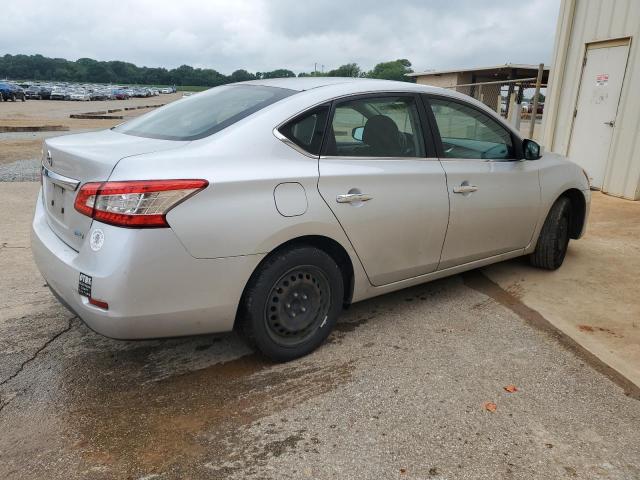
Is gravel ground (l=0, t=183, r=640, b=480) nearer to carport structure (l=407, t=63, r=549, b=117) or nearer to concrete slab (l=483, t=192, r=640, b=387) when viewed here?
concrete slab (l=483, t=192, r=640, b=387)

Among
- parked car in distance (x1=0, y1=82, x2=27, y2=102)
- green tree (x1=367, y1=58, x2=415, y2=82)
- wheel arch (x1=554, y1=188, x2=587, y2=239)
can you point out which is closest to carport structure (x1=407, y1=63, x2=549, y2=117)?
green tree (x1=367, y1=58, x2=415, y2=82)

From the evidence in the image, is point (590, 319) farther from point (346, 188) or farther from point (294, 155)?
point (294, 155)

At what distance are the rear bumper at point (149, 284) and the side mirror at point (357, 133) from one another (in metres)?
1.09

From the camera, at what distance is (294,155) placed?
291 cm

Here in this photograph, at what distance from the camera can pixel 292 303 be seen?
3.01 m

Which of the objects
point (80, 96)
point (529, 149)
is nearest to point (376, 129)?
point (529, 149)

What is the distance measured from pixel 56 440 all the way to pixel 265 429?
963mm

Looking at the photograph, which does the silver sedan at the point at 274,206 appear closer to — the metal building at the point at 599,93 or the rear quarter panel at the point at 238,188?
the rear quarter panel at the point at 238,188

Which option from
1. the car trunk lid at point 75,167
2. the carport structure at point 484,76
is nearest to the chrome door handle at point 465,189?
the car trunk lid at point 75,167

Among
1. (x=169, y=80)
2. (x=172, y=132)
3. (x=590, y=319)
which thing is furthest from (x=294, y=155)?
(x=169, y=80)

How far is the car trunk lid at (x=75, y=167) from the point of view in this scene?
2.61 meters

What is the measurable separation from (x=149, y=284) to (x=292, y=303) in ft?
2.83

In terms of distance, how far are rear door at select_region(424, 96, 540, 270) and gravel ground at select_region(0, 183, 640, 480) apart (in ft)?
2.08

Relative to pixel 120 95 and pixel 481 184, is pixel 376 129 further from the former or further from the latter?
pixel 120 95
